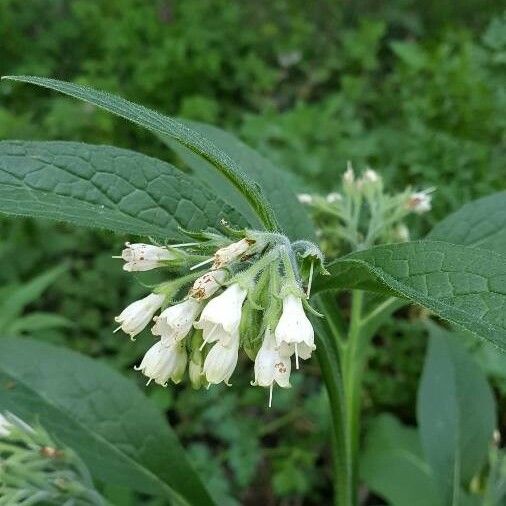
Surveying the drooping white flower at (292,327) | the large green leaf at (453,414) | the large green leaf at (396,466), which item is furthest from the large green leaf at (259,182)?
the large green leaf at (396,466)

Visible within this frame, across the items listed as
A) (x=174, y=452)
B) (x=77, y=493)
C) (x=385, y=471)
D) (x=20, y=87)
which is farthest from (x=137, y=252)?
(x=20, y=87)

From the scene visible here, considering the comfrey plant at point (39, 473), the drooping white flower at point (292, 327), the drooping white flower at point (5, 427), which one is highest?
the drooping white flower at point (292, 327)

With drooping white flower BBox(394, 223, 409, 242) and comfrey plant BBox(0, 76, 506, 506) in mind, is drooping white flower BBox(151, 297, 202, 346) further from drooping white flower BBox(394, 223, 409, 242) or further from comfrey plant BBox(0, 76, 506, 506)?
drooping white flower BBox(394, 223, 409, 242)

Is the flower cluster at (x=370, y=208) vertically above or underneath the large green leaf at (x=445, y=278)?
above

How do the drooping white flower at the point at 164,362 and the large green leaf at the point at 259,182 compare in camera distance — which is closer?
the drooping white flower at the point at 164,362

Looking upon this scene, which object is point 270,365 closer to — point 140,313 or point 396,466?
point 140,313

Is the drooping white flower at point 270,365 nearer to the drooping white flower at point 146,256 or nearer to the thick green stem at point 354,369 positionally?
the drooping white flower at point 146,256

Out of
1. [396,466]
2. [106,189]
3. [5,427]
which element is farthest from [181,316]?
[396,466]
